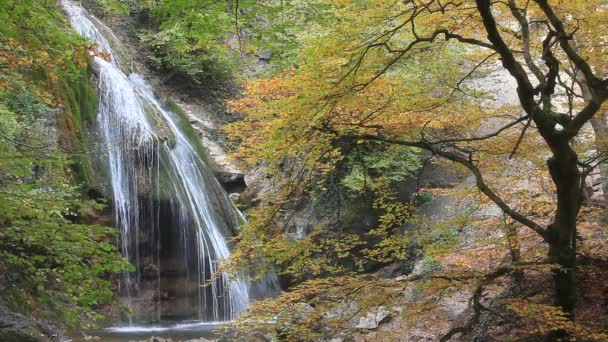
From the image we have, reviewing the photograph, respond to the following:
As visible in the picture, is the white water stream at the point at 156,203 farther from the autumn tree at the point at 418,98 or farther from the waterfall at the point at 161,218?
the autumn tree at the point at 418,98

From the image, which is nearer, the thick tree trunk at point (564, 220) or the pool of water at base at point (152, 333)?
the thick tree trunk at point (564, 220)

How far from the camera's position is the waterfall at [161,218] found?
1156 cm

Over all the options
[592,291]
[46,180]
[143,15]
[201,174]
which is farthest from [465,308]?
[143,15]

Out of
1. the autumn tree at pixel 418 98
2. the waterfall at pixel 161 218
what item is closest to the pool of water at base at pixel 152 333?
the waterfall at pixel 161 218

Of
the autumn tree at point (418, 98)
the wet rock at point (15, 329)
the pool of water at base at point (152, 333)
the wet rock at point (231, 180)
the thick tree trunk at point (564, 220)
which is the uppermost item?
the wet rock at point (231, 180)

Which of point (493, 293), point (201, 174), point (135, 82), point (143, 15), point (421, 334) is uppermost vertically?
point (143, 15)

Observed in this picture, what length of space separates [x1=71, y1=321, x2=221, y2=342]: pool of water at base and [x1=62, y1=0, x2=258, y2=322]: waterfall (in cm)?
45

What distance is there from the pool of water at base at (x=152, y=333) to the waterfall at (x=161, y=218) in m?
0.45

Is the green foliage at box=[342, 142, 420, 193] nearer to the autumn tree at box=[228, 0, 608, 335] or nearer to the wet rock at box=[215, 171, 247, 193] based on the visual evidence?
the wet rock at box=[215, 171, 247, 193]

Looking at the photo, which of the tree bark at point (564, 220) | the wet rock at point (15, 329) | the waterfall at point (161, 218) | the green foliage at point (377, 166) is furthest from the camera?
the green foliage at point (377, 166)

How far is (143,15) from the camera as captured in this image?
1964 cm

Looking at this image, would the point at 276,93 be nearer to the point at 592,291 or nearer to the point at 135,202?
the point at 135,202

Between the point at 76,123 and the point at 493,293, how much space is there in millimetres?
9620

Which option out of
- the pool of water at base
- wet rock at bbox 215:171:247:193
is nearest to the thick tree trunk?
the pool of water at base
